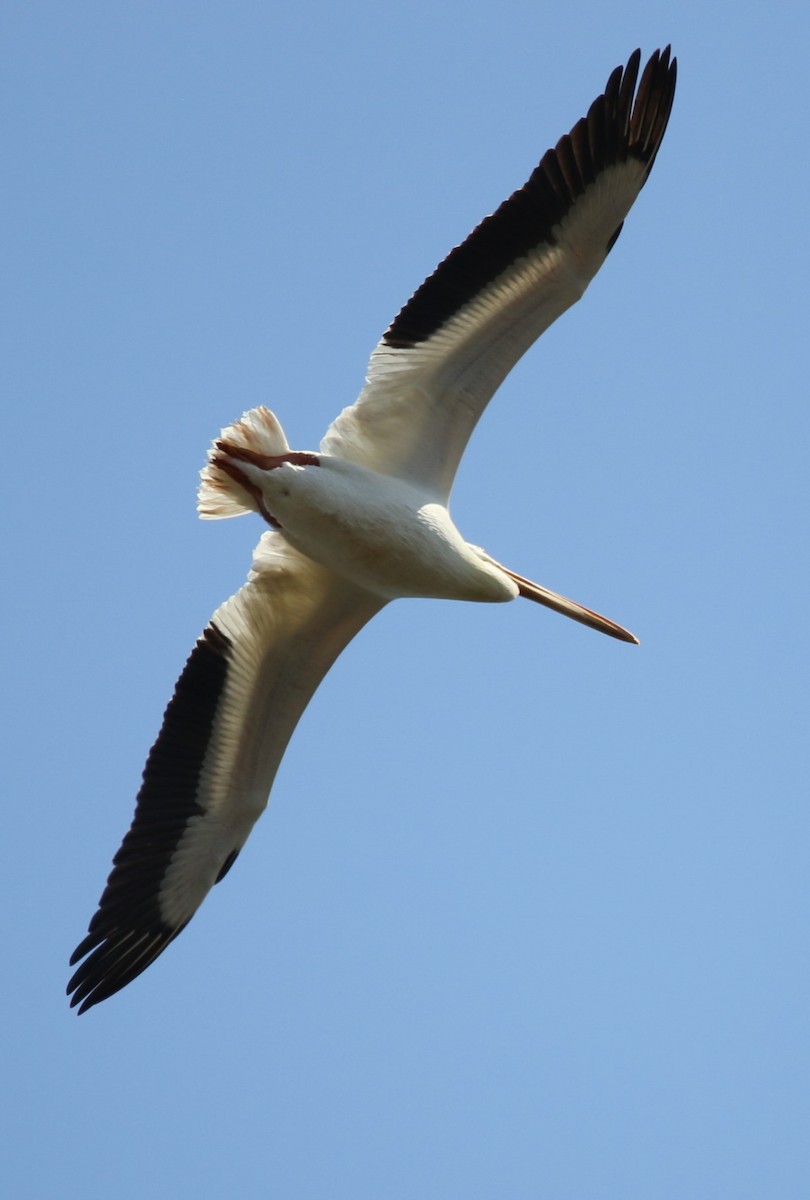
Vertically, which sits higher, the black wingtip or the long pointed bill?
the black wingtip

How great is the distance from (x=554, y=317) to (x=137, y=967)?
11.7 ft

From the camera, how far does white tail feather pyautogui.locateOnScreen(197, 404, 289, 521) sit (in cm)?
873

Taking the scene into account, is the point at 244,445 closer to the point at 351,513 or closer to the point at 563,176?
the point at 351,513

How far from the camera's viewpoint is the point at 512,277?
8586 millimetres

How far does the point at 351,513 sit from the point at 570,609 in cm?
152

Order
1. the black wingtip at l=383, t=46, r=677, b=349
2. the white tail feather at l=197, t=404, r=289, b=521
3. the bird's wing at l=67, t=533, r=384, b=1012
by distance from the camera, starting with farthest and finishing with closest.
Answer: the bird's wing at l=67, t=533, r=384, b=1012, the white tail feather at l=197, t=404, r=289, b=521, the black wingtip at l=383, t=46, r=677, b=349

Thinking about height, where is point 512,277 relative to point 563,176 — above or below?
below

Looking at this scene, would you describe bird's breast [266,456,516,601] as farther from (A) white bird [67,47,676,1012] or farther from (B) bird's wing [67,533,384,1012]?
(B) bird's wing [67,533,384,1012]

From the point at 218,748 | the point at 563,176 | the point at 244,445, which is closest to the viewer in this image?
the point at 563,176

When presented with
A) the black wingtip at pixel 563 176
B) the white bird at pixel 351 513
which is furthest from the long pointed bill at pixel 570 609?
the black wingtip at pixel 563 176

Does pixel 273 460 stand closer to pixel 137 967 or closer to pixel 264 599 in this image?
pixel 264 599

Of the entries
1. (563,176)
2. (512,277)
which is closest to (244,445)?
(512,277)

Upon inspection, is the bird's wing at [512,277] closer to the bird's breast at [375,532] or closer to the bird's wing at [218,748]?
the bird's breast at [375,532]

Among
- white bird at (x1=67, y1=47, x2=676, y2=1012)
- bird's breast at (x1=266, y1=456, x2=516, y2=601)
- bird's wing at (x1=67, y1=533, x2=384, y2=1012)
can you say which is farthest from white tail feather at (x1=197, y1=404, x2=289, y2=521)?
bird's wing at (x1=67, y1=533, x2=384, y2=1012)
